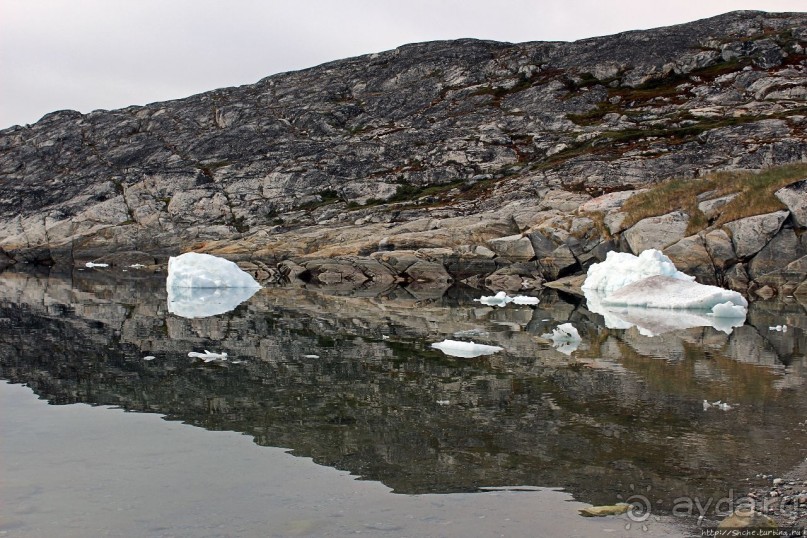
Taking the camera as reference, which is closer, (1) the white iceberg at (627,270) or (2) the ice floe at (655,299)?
(2) the ice floe at (655,299)

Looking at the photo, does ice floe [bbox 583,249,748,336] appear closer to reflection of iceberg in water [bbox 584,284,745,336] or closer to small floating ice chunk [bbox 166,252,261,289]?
reflection of iceberg in water [bbox 584,284,745,336]

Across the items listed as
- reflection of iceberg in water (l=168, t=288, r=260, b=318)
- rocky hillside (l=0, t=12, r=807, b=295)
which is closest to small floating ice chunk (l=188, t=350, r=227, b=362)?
reflection of iceberg in water (l=168, t=288, r=260, b=318)

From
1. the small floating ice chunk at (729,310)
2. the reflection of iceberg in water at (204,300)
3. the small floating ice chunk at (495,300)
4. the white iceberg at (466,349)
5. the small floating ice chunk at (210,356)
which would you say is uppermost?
the small floating ice chunk at (210,356)

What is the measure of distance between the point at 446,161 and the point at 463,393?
9280 centimetres

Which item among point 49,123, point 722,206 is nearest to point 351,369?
point 722,206

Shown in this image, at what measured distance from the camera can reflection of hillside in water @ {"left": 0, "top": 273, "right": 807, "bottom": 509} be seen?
35.3 feet

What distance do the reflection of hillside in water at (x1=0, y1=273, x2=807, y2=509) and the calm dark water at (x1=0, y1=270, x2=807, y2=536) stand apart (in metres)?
0.06

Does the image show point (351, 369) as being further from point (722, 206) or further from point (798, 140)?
point (798, 140)

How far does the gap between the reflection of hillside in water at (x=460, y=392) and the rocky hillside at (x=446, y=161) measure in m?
30.8

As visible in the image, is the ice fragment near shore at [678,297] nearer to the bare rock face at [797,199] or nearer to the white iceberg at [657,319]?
the white iceberg at [657,319]

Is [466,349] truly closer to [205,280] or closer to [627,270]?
[627,270]

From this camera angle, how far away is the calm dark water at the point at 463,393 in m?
10.6

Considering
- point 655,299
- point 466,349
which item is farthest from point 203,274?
point 466,349

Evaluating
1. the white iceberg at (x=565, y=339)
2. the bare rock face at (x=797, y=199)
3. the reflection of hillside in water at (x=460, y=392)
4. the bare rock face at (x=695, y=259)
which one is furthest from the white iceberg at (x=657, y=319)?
the bare rock face at (x=797, y=199)
